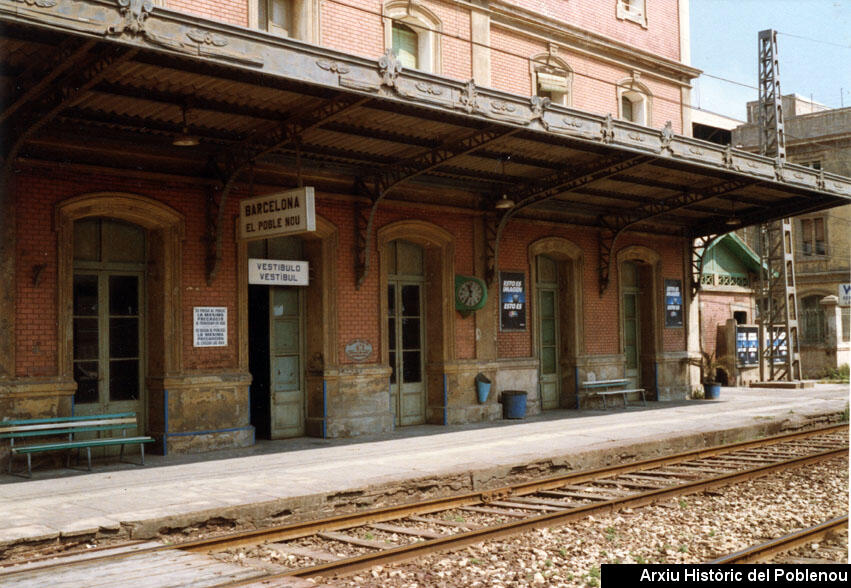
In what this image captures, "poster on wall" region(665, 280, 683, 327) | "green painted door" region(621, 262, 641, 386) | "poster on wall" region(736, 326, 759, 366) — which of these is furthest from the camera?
"poster on wall" region(736, 326, 759, 366)

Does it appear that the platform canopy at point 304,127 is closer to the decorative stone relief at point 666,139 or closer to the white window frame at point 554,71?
the decorative stone relief at point 666,139

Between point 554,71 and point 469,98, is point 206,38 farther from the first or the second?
point 554,71

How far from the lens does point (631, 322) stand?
19.8 meters

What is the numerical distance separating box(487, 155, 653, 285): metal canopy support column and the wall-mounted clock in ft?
2.10

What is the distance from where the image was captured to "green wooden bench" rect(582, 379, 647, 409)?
58.1 ft

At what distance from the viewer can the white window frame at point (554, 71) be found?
672 inches

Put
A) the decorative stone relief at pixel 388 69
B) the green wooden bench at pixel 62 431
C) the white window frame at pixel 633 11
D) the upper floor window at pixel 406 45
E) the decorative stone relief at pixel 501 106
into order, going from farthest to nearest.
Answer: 1. the white window frame at pixel 633 11
2. the upper floor window at pixel 406 45
3. the decorative stone relief at pixel 501 106
4. the decorative stone relief at pixel 388 69
5. the green wooden bench at pixel 62 431

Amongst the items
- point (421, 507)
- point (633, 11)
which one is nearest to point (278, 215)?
point (421, 507)

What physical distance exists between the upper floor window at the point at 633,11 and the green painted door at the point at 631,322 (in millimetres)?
5637

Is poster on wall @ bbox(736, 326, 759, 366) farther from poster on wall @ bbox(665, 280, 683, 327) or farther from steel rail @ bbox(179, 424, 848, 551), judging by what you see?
steel rail @ bbox(179, 424, 848, 551)

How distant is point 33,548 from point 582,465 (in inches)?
272

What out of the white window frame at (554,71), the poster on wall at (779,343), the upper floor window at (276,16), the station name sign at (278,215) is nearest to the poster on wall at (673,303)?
the poster on wall at (779,343)

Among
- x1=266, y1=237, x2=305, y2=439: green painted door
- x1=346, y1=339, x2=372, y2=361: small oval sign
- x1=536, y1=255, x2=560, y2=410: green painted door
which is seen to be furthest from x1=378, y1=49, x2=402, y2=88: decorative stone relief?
x1=536, y1=255, x2=560, y2=410: green painted door

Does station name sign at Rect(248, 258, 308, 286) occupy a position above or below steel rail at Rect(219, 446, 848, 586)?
above
